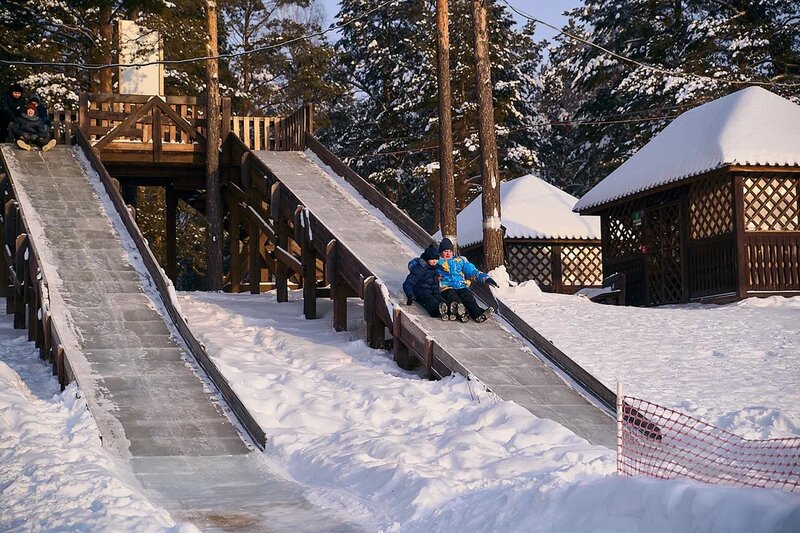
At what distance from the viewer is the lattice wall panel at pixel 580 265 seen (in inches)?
1187

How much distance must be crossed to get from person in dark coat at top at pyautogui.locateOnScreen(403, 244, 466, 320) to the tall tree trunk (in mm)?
14453

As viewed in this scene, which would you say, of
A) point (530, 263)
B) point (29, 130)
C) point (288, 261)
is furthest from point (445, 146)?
point (530, 263)

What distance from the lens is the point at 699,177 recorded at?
2044 cm

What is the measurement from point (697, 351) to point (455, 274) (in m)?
3.26

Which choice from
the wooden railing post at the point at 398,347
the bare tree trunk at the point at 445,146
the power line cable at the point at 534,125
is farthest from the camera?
the power line cable at the point at 534,125

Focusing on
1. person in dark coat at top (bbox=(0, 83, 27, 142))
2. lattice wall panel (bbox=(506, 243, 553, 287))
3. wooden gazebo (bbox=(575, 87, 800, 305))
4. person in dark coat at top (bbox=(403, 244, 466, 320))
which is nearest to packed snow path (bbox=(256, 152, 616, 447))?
person in dark coat at top (bbox=(403, 244, 466, 320))

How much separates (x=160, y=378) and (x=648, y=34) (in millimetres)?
26599

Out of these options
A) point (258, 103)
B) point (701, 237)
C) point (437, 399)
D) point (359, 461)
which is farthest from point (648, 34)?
point (359, 461)

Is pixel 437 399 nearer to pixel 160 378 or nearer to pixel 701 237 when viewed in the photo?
pixel 160 378

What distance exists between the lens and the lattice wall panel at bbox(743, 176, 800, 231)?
20062 millimetres

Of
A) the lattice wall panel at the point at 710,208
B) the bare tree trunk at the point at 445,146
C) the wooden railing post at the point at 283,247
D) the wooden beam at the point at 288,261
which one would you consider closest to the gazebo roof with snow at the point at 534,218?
the lattice wall panel at the point at 710,208

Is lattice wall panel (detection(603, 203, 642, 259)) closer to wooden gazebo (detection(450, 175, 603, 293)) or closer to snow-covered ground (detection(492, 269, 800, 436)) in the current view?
wooden gazebo (detection(450, 175, 603, 293))

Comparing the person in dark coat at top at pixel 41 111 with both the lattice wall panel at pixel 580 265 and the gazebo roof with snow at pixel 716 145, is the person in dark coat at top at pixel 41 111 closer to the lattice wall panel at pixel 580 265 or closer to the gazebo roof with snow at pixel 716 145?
the gazebo roof with snow at pixel 716 145

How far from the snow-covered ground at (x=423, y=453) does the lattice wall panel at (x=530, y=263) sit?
14135 millimetres
